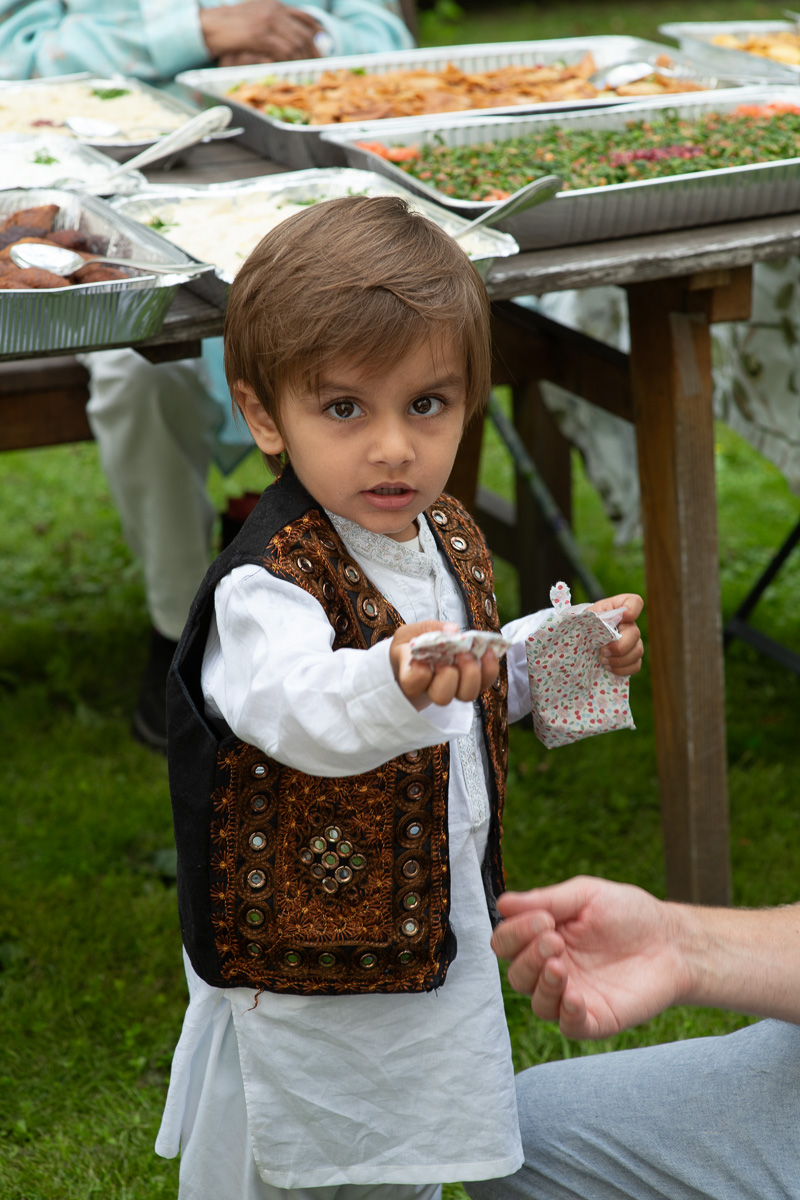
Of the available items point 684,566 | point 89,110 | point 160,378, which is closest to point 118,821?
point 160,378

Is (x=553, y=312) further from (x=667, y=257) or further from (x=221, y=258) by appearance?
(x=221, y=258)

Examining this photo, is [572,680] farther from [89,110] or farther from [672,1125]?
[89,110]

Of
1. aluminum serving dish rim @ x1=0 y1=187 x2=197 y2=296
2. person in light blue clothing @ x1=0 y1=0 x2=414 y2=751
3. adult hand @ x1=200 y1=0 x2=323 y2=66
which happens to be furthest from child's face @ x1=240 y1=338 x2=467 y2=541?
adult hand @ x1=200 y1=0 x2=323 y2=66

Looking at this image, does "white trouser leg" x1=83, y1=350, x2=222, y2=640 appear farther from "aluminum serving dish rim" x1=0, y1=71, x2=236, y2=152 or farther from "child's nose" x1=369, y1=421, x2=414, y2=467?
"child's nose" x1=369, y1=421, x2=414, y2=467

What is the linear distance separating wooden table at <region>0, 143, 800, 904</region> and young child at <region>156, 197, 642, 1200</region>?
1.48 ft

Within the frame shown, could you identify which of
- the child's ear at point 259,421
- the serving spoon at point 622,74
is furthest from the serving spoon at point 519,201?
the serving spoon at point 622,74

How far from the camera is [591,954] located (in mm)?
1018

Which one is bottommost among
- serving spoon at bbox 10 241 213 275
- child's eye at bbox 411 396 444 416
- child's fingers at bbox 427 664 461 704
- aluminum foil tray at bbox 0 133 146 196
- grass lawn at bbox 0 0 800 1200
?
grass lawn at bbox 0 0 800 1200

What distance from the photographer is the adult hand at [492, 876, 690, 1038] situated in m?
0.94

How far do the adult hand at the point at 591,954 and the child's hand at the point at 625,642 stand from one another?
0.25m

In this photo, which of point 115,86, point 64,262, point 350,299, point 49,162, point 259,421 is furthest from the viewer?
point 115,86

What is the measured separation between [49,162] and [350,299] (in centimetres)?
101

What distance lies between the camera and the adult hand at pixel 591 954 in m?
0.94

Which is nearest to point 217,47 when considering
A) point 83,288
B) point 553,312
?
point 553,312
